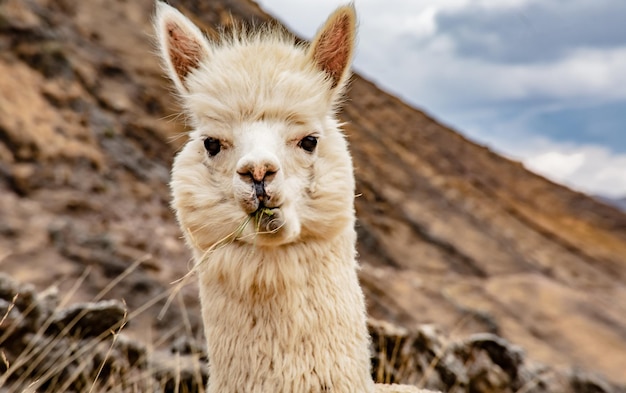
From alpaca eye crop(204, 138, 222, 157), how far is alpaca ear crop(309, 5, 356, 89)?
0.55 m

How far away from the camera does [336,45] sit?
268 cm

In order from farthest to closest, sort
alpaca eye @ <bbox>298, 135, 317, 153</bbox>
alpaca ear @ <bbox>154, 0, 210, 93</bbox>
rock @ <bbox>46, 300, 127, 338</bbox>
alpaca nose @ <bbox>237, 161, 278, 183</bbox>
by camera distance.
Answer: rock @ <bbox>46, 300, 127, 338</bbox>, alpaca ear @ <bbox>154, 0, 210, 93</bbox>, alpaca eye @ <bbox>298, 135, 317, 153</bbox>, alpaca nose @ <bbox>237, 161, 278, 183</bbox>

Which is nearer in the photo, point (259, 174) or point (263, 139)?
point (259, 174)

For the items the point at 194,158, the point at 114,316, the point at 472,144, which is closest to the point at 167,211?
the point at 114,316

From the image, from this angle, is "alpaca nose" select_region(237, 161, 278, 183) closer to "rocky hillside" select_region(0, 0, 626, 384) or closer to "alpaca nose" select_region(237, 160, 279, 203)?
"alpaca nose" select_region(237, 160, 279, 203)

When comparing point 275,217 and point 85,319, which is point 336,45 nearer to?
point 275,217

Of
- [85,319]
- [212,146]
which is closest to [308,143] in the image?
[212,146]

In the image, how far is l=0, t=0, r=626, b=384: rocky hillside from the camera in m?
8.16

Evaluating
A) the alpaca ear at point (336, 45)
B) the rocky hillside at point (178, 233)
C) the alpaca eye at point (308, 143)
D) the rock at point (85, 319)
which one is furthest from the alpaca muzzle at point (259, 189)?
the rocky hillside at point (178, 233)

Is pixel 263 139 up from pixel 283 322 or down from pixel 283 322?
up

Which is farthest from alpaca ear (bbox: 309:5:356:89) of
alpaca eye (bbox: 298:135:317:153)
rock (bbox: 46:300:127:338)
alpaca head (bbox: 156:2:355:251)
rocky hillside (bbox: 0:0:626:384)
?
rocky hillside (bbox: 0:0:626:384)

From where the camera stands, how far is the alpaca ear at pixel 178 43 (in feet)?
8.86

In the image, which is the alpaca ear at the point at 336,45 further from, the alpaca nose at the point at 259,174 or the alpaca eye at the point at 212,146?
the alpaca nose at the point at 259,174

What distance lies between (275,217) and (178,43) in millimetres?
1026
